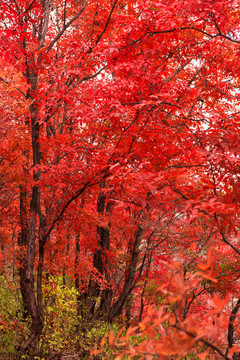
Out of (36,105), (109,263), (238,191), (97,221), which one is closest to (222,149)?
(238,191)

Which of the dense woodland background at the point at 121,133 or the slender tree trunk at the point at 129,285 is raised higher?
the dense woodland background at the point at 121,133

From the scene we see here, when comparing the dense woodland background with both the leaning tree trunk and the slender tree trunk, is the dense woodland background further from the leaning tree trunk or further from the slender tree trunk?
the leaning tree trunk

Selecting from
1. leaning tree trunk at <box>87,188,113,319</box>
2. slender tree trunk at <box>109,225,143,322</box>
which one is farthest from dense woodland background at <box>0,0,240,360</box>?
leaning tree trunk at <box>87,188,113,319</box>

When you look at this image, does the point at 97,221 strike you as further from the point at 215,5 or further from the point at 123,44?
the point at 215,5

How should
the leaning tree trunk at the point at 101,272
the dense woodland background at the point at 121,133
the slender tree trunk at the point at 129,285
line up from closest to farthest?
the dense woodland background at the point at 121,133, the slender tree trunk at the point at 129,285, the leaning tree trunk at the point at 101,272

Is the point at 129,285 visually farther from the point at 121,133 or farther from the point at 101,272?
the point at 121,133

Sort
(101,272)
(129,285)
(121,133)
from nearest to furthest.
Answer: (121,133) < (129,285) < (101,272)

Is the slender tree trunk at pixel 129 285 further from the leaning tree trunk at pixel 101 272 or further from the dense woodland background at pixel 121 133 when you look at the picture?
the leaning tree trunk at pixel 101 272

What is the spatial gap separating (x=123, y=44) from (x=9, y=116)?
7.60 ft

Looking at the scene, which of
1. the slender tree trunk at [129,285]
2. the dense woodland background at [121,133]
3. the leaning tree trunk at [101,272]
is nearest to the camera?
the dense woodland background at [121,133]

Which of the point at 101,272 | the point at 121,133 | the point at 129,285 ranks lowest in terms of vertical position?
the point at 129,285

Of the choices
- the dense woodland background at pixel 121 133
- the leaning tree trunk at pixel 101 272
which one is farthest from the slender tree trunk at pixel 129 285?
the leaning tree trunk at pixel 101 272

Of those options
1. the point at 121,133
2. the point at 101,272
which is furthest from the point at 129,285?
the point at 121,133

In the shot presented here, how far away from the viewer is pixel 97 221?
6781 mm
